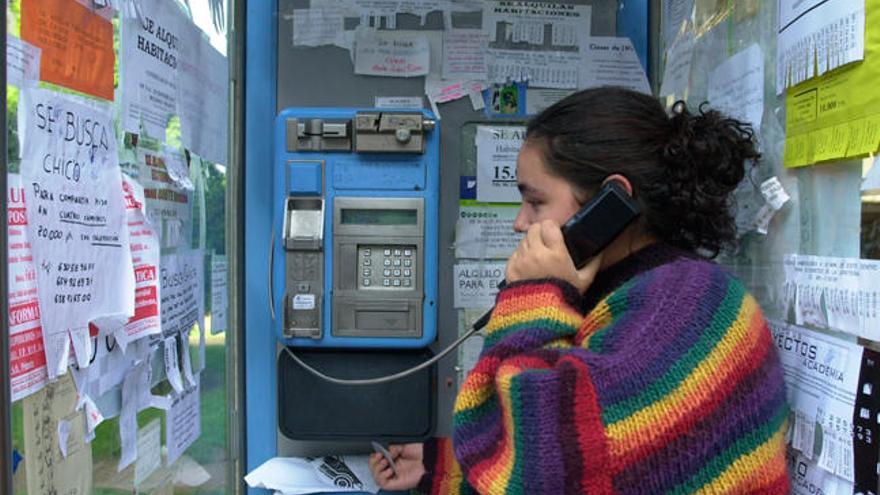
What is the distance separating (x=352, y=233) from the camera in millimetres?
1578

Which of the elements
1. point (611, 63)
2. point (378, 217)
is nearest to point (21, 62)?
point (378, 217)

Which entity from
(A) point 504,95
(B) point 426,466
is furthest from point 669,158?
(B) point 426,466

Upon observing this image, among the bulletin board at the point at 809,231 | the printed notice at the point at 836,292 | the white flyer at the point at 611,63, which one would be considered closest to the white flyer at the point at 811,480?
the bulletin board at the point at 809,231

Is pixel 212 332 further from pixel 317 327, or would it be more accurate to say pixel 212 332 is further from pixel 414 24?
pixel 414 24

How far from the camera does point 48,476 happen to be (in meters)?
0.92

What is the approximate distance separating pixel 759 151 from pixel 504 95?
75 cm

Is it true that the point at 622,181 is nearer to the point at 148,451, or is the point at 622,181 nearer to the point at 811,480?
the point at 811,480

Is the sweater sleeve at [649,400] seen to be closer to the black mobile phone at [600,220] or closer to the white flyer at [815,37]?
the black mobile phone at [600,220]

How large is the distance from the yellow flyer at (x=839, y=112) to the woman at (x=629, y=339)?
10 cm

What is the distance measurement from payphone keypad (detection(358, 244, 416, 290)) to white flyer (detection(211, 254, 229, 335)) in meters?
0.34

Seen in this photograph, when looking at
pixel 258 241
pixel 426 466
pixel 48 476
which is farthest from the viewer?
pixel 258 241

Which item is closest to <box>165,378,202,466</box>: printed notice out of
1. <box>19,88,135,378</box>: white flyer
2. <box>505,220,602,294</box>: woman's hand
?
<box>19,88,135,378</box>: white flyer

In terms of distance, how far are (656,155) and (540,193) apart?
0.19 meters

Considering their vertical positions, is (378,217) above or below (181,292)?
above
